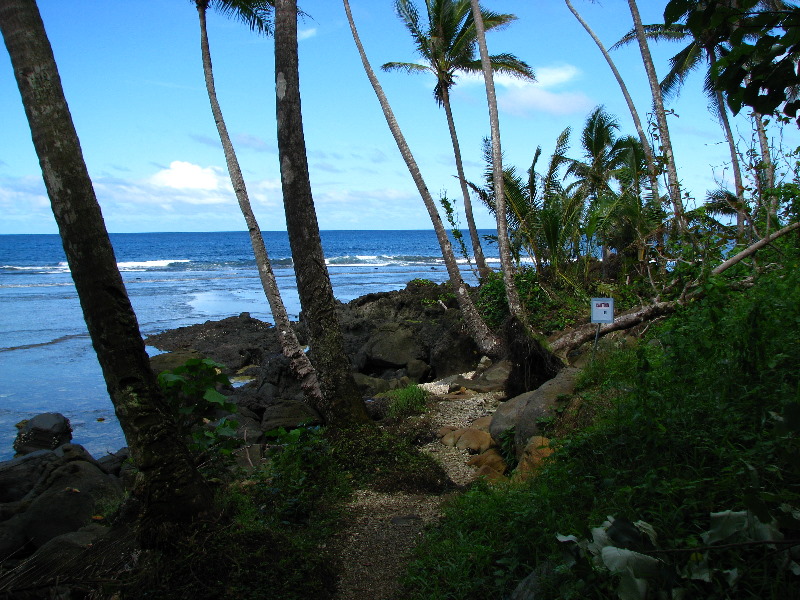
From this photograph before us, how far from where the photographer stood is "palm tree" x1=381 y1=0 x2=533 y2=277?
1595 centimetres

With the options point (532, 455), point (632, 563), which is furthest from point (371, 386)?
point (632, 563)

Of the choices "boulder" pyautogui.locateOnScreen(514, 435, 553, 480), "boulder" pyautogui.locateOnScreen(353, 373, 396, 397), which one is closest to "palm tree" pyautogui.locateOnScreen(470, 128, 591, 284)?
"boulder" pyautogui.locateOnScreen(353, 373, 396, 397)

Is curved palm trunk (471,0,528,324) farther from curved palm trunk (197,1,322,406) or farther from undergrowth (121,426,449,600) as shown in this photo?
undergrowth (121,426,449,600)

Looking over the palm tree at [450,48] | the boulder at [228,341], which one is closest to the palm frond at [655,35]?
the palm tree at [450,48]

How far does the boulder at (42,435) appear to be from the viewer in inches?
333

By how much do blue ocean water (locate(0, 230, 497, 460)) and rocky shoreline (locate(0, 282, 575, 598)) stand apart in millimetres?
1529

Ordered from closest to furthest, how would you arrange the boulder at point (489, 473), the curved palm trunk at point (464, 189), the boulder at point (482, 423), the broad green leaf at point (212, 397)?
the broad green leaf at point (212, 397), the boulder at point (489, 473), the boulder at point (482, 423), the curved palm trunk at point (464, 189)

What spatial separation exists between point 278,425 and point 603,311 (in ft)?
14.1

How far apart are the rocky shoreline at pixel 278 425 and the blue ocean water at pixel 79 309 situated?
1.53 meters

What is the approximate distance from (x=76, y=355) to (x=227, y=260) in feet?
132

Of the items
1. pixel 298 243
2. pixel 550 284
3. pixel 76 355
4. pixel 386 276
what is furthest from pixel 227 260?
pixel 298 243

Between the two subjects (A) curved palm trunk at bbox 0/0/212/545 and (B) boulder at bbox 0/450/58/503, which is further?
(B) boulder at bbox 0/450/58/503

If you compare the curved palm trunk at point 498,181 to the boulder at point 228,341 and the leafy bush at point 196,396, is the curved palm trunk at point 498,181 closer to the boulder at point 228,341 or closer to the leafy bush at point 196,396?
the boulder at point 228,341

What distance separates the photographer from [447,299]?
16969mm
